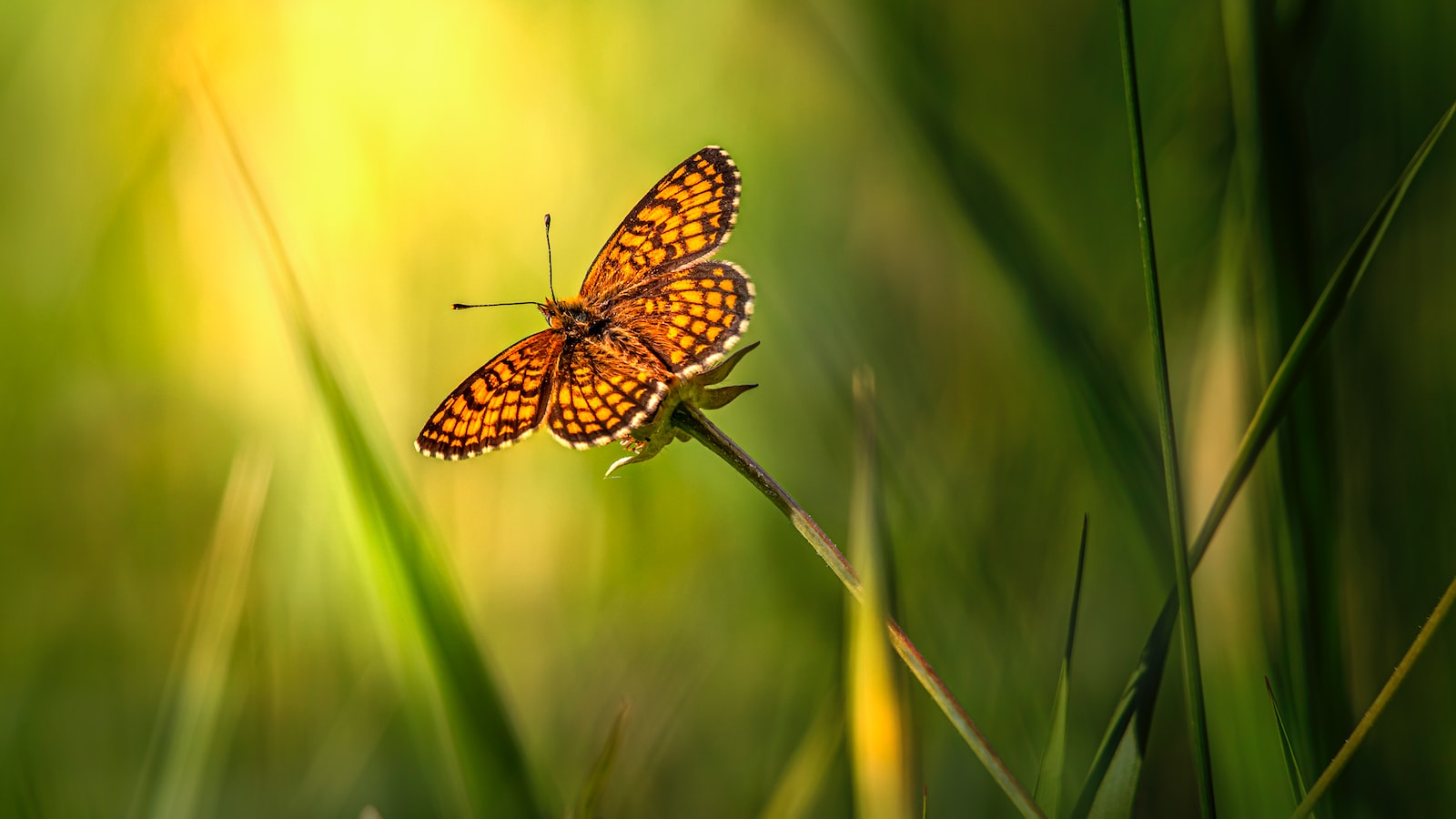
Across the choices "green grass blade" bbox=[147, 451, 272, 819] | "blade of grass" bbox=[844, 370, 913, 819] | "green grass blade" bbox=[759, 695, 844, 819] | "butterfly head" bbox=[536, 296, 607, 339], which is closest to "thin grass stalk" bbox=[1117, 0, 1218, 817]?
"blade of grass" bbox=[844, 370, 913, 819]

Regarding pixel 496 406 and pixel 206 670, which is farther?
pixel 496 406

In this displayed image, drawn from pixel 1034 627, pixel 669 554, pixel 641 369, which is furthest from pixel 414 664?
pixel 669 554

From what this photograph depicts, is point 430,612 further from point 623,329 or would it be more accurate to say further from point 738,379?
point 738,379

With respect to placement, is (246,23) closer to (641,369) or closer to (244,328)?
(244,328)

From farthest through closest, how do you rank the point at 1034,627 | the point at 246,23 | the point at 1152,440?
the point at 246,23
the point at 1034,627
the point at 1152,440

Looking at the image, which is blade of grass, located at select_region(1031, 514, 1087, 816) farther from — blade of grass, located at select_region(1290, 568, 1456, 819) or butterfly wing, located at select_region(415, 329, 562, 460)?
butterfly wing, located at select_region(415, 329, 562, 460)

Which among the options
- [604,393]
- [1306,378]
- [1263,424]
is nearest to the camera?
[1263,424]

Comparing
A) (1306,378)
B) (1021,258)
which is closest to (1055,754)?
(1306,378)
